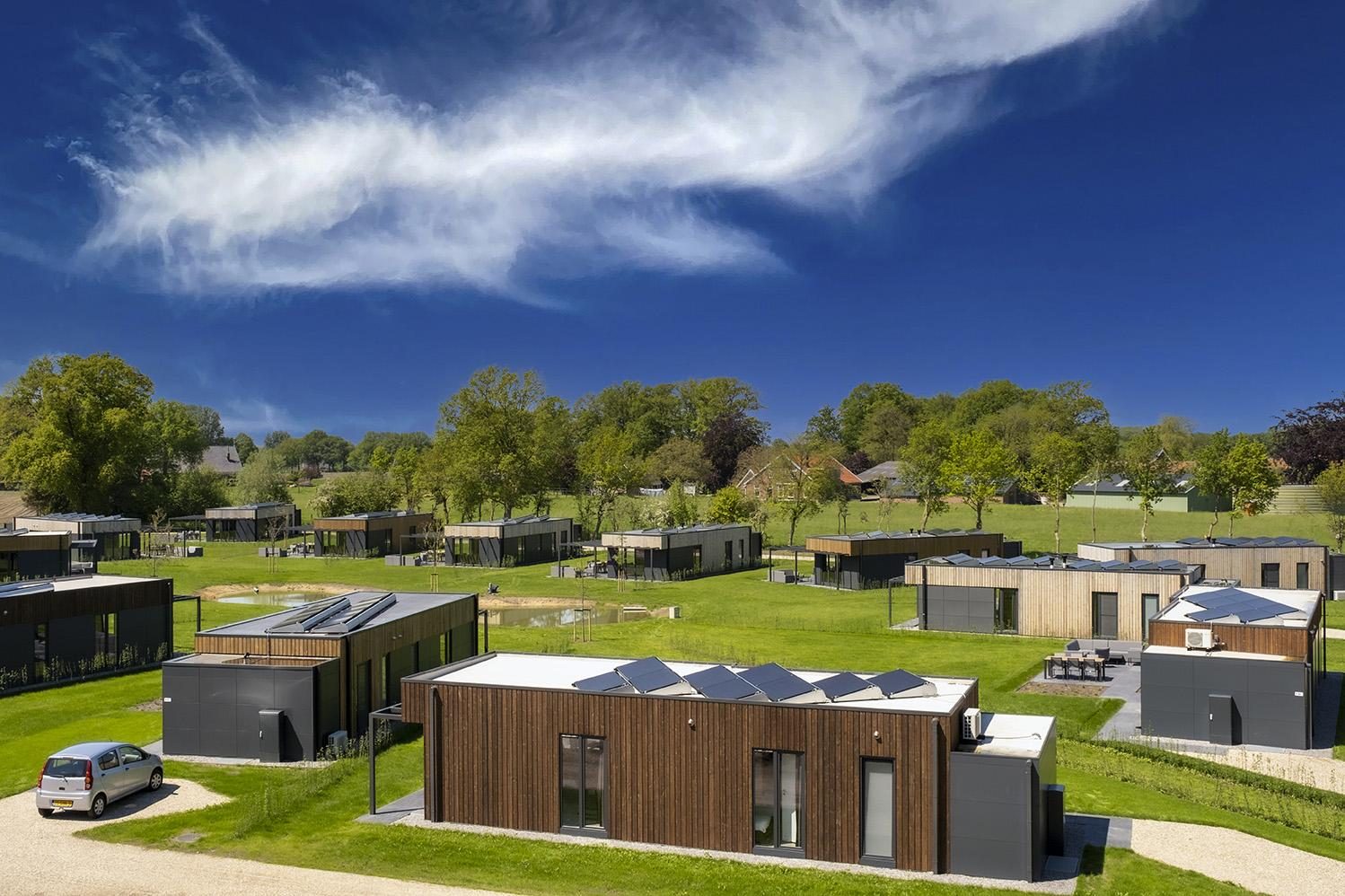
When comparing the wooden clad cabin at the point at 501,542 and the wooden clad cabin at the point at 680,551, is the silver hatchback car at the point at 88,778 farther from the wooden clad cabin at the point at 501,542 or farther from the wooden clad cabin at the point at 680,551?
the wooden clad cabin at the point at 501,542

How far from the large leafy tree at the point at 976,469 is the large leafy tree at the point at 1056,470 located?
111 inches

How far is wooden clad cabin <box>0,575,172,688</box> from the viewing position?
29953 mm

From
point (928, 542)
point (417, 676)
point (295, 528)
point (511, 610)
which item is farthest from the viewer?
point (295, 528)

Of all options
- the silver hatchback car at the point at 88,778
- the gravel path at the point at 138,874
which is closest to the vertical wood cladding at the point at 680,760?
the gravel path at the point at 138,874

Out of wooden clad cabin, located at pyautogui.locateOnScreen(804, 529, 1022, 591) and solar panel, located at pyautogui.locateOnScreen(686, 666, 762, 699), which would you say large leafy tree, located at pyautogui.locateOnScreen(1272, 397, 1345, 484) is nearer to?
wooden clad cabin, located at pyautogui.locateOnScreen(804, 529, 1022, 591)

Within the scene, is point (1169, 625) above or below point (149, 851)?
above

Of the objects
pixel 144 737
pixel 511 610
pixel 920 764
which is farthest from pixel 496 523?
pixel 920 764

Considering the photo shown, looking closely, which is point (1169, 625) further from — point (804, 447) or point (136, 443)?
point (136, 443)

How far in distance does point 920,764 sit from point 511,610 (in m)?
34.1

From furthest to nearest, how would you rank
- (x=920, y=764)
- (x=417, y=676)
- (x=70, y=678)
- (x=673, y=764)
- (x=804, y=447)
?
(x=804, y=447) < (x=70, y=678) < (x=417, y=676) < (x=673, y=764) < (x=920, y=764)

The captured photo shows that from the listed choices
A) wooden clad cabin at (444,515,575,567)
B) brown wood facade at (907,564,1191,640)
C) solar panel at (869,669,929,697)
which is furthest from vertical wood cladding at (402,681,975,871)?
wooden clad cabin at (444,515,575,567)

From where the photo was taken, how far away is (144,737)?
24312mm

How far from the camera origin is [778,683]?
17.5m

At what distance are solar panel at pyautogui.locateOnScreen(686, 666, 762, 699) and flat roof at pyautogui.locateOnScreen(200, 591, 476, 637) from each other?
9.58 metres
